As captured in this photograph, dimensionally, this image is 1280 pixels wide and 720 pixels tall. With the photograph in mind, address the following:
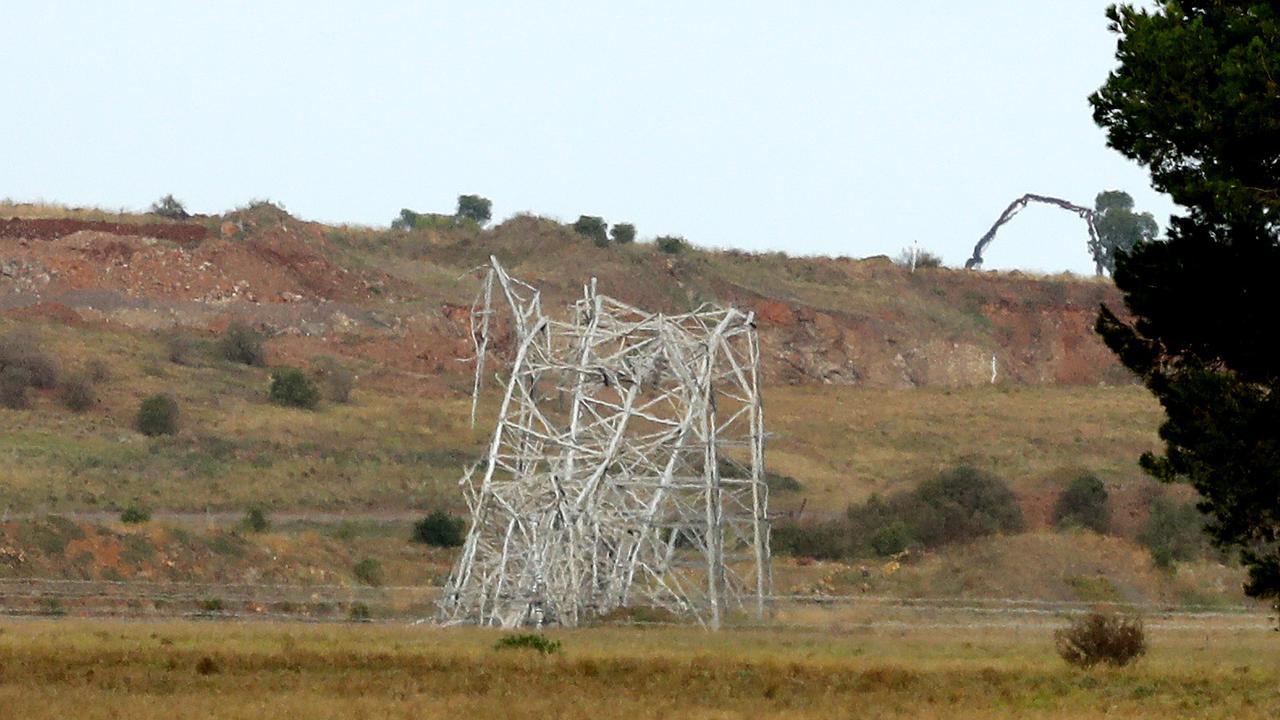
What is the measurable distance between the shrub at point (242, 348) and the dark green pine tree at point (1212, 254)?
6390 cm

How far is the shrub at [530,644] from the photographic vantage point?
95.5 feet

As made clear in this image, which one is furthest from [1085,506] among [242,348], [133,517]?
[242,348]

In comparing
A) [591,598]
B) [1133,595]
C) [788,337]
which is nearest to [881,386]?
[788,337]

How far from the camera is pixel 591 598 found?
37781mm

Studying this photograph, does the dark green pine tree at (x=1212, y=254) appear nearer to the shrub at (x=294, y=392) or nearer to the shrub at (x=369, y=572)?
the shrub at (x=369, y=572)

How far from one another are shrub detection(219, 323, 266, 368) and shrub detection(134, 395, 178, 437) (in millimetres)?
13088

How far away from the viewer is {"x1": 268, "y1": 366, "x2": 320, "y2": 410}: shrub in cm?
7725

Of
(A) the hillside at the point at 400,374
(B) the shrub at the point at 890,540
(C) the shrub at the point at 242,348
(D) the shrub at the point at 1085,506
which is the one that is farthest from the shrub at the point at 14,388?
(D) the shrub at the point at 1085,506

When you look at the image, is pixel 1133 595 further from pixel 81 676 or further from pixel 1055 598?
pixel 81 676

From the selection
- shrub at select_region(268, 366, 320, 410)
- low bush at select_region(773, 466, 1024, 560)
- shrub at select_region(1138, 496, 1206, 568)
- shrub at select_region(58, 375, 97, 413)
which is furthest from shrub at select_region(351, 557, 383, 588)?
shrub at select_region(268, 366, 320, 410)

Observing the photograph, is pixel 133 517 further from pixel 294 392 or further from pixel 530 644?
pixel 530 644

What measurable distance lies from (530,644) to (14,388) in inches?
1889

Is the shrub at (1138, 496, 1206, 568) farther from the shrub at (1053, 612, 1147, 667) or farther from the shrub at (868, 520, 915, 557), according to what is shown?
the shrub at (1053, 612, 1147, 667)

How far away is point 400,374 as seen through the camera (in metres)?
86.9
